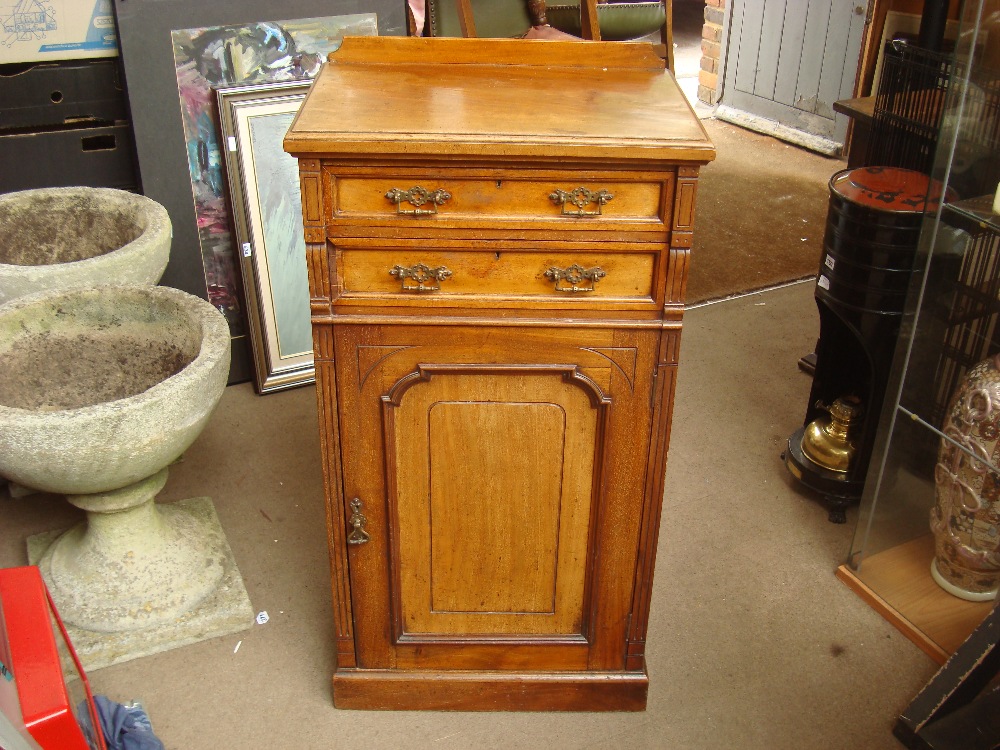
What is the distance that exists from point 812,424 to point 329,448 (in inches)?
55.6

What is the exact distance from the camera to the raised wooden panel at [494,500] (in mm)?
1690

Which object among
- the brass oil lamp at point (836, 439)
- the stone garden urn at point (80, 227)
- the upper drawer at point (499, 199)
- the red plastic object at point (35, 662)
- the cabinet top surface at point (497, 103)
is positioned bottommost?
the brass oil lamp at point (836, 439)

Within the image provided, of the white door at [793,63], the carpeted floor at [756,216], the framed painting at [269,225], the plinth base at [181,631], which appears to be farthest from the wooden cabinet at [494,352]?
the white door at [793,63]

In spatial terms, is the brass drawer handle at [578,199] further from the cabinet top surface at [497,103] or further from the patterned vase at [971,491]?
the patterned vase at [971,491]

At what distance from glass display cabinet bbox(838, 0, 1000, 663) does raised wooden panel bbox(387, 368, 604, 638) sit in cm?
81

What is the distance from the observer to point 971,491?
6.72 ft

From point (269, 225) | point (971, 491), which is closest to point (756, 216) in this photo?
point (269, 225)

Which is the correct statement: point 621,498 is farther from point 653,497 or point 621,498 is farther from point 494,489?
point 494,489

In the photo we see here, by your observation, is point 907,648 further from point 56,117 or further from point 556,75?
point 56,117

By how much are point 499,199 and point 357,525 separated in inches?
25.2

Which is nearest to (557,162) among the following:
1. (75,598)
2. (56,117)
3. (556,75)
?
(556,75)

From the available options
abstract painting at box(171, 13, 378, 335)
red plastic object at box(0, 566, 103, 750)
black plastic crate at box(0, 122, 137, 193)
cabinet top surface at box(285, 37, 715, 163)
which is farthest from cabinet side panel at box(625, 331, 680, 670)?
black plastic crate at box(0, 122, 137, 193)

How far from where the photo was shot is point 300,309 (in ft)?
9.52

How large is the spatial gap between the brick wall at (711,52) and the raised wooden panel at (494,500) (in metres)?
4.34
